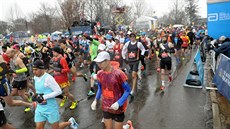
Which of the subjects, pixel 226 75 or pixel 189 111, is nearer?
pixel 189 111

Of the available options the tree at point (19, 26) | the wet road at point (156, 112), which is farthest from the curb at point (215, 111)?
the tree at point (19, 26)

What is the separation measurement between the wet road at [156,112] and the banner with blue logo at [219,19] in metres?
4.85

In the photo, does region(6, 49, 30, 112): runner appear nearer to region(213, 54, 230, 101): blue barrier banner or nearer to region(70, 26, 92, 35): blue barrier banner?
→ region(213, 54, 230, 101): blue barrier banner

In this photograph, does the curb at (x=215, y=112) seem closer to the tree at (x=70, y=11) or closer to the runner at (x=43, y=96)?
the runner at (x=43, y=96)

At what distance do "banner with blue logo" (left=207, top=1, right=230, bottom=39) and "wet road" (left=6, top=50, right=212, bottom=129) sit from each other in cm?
485

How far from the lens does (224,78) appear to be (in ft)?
23.9

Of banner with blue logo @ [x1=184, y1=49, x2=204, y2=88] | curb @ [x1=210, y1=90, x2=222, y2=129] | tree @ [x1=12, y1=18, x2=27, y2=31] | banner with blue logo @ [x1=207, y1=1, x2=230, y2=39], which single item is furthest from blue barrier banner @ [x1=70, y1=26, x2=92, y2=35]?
tree @ [x1=12, y1=18, x2=27, y2=31]

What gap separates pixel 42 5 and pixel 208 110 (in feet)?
157

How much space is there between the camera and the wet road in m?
5.93

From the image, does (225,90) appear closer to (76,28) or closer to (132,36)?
(132,36)

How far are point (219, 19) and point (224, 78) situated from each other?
234 inches

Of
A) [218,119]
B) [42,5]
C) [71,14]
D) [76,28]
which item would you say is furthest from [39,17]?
[218,119]

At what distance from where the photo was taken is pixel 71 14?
32.2 meters

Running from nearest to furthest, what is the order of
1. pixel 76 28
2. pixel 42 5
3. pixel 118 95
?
pixel 118 95, pixel 76 28, pixel 42 5
